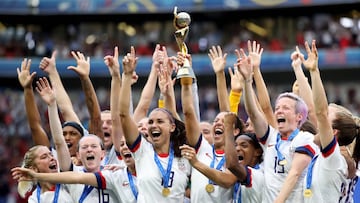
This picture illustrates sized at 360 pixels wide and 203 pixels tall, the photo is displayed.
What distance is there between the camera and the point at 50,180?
22.4 feet

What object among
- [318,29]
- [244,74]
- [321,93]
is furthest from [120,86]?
[318,29]

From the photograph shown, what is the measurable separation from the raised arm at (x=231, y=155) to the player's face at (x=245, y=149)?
319 millimetres

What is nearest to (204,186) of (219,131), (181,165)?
(181,165)

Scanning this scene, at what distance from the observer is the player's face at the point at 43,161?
289 inches

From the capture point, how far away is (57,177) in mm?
6855

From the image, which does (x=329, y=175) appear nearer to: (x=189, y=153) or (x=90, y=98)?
(x=189, y=153)

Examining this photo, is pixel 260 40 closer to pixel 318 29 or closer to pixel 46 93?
pixel 318 29

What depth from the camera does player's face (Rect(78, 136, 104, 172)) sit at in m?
7.21

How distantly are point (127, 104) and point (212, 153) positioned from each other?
2.99 ft

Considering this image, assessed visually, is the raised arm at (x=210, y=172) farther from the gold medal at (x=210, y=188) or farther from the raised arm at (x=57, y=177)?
the raised arm at (x=57, y=177)

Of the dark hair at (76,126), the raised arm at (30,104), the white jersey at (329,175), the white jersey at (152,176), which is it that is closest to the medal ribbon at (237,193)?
the white jersey at (152,176)

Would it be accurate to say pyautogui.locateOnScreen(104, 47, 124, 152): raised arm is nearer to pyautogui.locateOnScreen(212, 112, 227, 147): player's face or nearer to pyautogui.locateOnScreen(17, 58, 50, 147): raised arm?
pyautogui.locateOnScreen(212, 112, 227, 147): player's face

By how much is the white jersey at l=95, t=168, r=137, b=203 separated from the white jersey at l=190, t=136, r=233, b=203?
52cm

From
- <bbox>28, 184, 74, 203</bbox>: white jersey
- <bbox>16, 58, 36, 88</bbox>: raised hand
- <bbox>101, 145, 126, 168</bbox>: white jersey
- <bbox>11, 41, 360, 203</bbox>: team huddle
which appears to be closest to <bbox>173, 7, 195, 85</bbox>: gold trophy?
<bbox>11, 41, 360, 203</bbox>: team huddle
